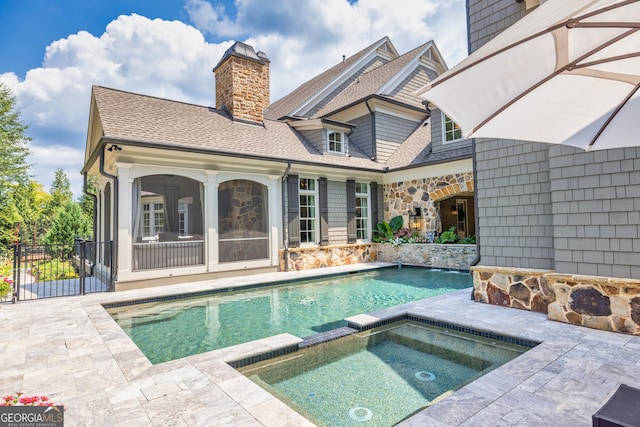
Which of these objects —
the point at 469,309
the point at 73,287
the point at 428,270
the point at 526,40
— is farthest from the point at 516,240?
the point at 73,287

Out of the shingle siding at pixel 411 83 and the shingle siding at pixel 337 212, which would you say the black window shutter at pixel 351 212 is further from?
the shingle siding at pixel 411 83

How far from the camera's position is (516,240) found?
→ 520cm

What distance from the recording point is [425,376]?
3.25m

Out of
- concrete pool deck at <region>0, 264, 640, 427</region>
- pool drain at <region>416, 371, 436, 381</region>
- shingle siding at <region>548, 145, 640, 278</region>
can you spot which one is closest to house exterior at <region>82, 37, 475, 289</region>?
concrete pool deck at <region>0, 264, 640, 427</region>

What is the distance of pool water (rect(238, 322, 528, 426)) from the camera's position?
269cm

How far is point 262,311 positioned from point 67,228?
12.6 metres

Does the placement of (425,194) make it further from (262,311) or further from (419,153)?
(262,311)

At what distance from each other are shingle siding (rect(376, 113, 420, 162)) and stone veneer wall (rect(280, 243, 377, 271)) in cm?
342

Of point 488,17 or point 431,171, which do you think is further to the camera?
point 431,171

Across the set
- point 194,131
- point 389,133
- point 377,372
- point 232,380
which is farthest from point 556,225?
point 389,133

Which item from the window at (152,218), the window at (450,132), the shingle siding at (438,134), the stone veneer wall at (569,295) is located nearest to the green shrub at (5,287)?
the window at (152,218)

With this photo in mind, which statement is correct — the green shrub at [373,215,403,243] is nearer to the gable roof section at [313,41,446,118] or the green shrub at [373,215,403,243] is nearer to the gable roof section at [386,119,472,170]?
the gable roof section at [386,119,472,170]

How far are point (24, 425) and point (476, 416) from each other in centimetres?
275

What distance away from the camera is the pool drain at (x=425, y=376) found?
3.19 metres
